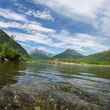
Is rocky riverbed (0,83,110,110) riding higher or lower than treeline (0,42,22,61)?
lower

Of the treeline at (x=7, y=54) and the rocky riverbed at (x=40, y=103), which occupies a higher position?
the treeline at (x=7, y=54)

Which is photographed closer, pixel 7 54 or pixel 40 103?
pixel 40 103

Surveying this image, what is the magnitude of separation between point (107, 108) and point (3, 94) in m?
9.40

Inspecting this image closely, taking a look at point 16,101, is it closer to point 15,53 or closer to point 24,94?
point 24,94

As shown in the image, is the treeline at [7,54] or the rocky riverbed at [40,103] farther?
the treeline at [7,54]

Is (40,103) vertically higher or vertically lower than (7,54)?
lower

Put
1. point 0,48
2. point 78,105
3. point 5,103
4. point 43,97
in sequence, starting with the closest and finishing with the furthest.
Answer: point 5,103, point 78,105, point 43,97, point 0,48

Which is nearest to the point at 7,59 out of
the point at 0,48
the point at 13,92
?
the point at 0,48

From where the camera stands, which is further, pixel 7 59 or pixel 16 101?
pixel 7 59

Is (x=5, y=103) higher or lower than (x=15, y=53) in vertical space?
lower

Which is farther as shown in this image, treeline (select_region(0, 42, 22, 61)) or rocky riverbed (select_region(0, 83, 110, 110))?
treeline (select_region(0, 42, 22, 61))

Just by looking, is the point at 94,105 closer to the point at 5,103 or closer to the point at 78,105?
the point at 78,105

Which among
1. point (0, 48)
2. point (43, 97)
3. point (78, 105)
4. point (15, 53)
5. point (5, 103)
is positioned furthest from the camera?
point (15, 53)

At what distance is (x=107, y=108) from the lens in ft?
65.3
